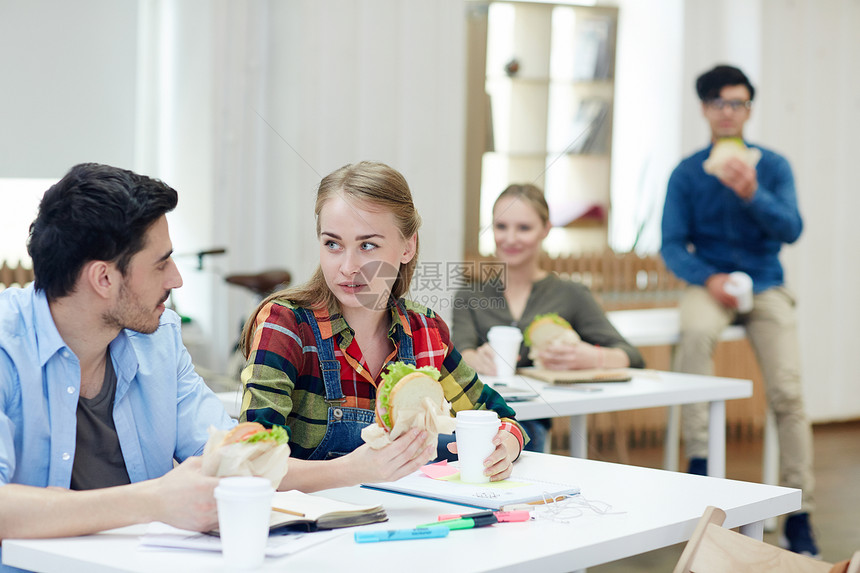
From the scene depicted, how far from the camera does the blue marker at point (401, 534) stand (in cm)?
122

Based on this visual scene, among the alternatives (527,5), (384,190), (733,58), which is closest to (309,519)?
(384,190)

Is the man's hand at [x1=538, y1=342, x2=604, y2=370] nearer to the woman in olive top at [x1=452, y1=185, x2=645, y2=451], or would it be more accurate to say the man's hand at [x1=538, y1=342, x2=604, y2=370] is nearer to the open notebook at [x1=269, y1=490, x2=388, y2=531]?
the woman in olive top at [x1=452, y1=185, x2=645, y2=451]

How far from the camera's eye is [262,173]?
166 inches

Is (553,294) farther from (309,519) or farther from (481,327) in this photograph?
(309,519)

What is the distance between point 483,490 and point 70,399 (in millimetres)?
634

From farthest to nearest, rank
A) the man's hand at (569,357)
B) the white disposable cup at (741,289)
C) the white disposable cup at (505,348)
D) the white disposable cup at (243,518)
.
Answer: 1. the white disposable cup at (741,289)
2. the man's hand at (569,357)
3. the white disposable cup at (505,348)
4. the white disposable cup at (243,518)

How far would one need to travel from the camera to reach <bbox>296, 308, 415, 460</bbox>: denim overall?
5.61 feet

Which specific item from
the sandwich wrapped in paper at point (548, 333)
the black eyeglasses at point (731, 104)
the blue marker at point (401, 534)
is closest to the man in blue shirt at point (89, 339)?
the blue marker at point (401, 534)

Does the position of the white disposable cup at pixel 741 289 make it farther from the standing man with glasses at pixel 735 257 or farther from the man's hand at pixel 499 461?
the man's hand at pixel 499 461

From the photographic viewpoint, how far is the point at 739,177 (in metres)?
3.70

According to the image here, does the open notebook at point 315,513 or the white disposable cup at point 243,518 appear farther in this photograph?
the open notebook at point 315,513

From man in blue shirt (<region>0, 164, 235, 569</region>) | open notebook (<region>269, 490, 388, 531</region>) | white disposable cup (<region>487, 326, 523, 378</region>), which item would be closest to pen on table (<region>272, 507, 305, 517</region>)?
open notebook (<region>269, 490, 388, 531</region>)

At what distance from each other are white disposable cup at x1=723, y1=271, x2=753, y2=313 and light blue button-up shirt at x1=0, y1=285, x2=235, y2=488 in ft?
8.48

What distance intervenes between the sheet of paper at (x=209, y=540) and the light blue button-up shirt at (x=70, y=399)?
25cm
